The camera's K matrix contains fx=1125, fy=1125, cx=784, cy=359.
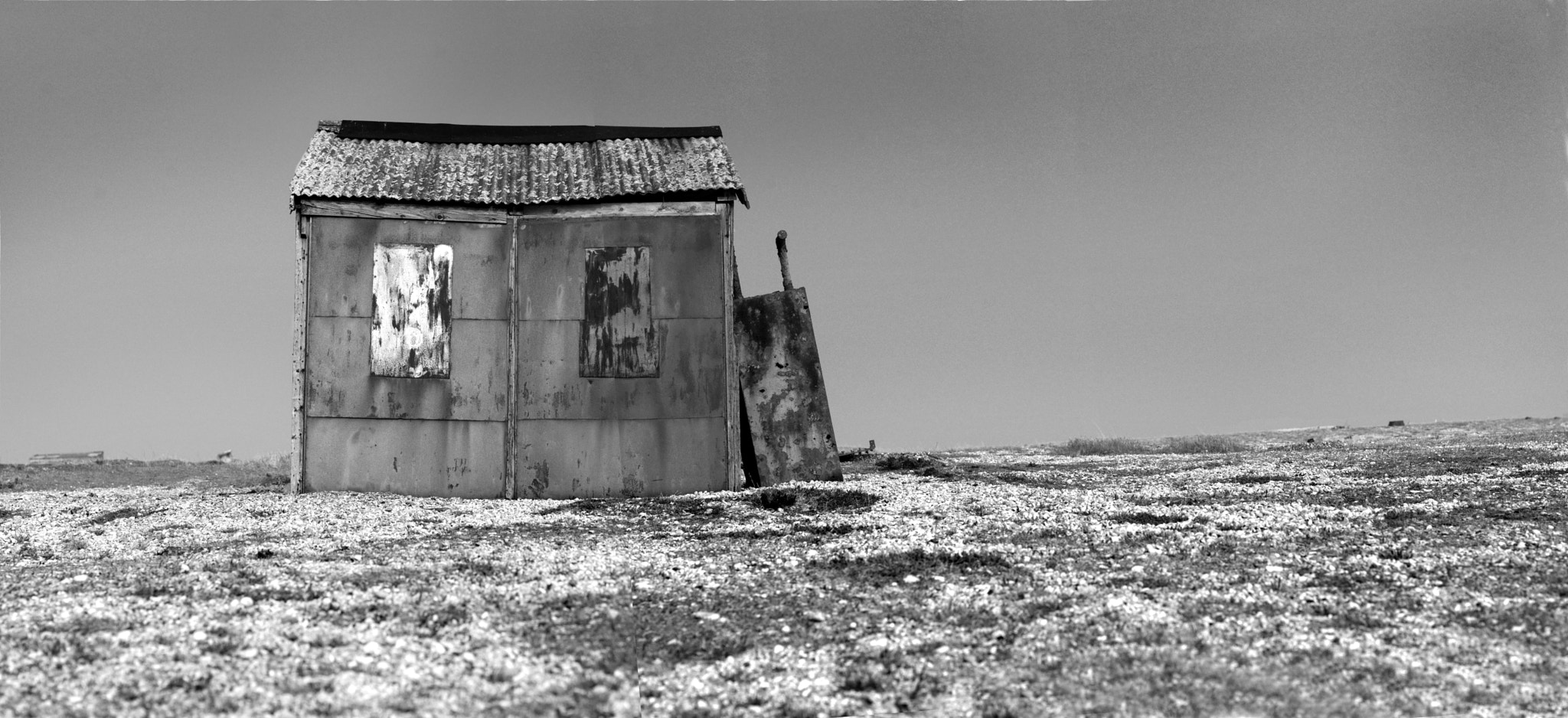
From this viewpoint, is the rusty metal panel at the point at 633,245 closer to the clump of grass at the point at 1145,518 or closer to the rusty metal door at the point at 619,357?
the rusty metal door at the point at 619,357

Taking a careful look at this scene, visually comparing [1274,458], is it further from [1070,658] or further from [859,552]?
[1070,658]

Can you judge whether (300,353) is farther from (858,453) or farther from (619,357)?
(858,453)

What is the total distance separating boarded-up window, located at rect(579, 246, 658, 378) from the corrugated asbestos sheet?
110 centimetres

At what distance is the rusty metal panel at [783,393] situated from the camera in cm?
1858

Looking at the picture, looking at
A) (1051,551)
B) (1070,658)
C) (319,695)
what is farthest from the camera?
(1051,551)

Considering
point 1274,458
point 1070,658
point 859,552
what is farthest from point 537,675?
point 1274,458

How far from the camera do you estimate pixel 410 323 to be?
17844 millimetres

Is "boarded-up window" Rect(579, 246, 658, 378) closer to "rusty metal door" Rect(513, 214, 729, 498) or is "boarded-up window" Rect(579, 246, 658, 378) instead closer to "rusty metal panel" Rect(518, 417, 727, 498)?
"rusty metal door" Rect(513, 214, 729, 498)

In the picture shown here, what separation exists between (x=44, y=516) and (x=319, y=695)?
1267 centimetres

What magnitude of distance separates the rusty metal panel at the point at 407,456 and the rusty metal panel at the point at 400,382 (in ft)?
0.56

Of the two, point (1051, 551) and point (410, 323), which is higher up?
point (410, 323)

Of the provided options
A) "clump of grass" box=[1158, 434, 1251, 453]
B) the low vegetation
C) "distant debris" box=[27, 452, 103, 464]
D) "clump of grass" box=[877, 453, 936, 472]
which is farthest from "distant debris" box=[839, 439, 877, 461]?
"distant debris" box=[27, 452, 103, 464]

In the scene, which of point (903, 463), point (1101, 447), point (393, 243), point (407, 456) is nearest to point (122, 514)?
point (407, 456)

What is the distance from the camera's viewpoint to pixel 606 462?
698 inches
